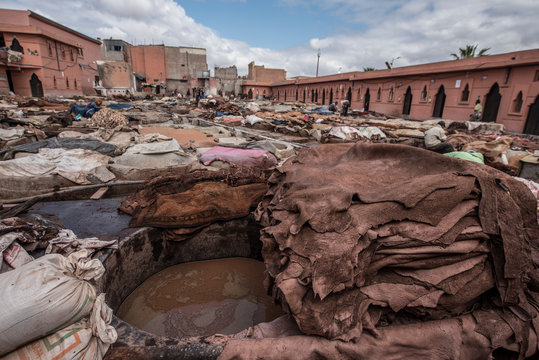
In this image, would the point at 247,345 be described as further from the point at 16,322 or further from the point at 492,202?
the point at 492,202

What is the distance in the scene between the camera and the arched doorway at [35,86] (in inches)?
827

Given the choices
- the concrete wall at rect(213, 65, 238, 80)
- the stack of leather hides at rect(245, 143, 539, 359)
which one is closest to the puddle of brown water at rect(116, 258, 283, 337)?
the stack of leather hides at rect(245, 143, 539, 359)

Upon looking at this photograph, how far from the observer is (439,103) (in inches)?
626

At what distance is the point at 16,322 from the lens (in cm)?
137

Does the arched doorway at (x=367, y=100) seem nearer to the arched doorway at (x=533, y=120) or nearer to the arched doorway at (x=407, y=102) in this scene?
the arched doorway at (x=407, y=102)

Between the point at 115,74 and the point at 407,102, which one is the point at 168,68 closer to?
the point at 115,74

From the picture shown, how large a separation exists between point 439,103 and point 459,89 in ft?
4.83

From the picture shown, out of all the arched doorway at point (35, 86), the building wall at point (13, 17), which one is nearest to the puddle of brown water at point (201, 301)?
the arched doorway at point (35, 86)

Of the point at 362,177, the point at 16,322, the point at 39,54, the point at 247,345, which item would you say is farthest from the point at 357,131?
the point at 39,54

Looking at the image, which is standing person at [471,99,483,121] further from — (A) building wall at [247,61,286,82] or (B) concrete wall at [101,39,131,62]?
(B) concrete wall at [101,39,131,62]

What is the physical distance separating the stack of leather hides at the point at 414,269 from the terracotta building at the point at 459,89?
1372cm

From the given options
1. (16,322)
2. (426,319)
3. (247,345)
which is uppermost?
(16,322)

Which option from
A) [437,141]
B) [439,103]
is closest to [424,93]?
[439,103]

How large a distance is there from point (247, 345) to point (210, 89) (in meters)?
40.8
